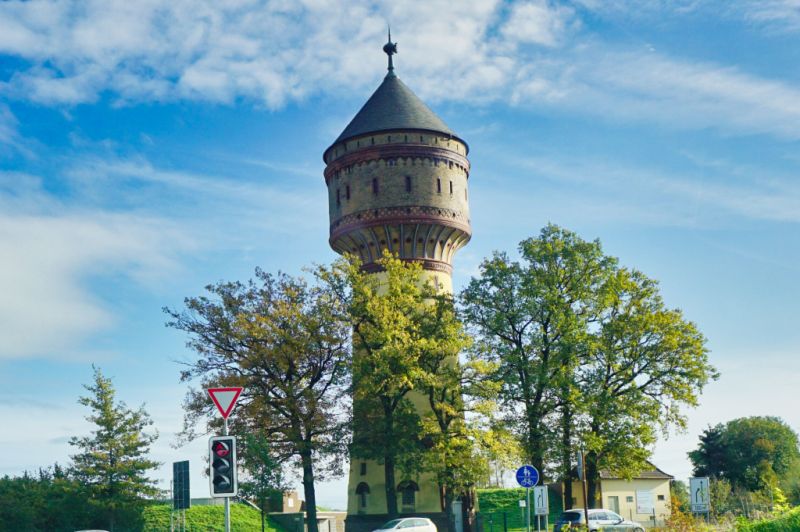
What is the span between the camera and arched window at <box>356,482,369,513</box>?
4753 cm

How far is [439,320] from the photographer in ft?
137

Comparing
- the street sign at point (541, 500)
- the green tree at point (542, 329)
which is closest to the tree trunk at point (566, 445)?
the green tree at point (542, 329)

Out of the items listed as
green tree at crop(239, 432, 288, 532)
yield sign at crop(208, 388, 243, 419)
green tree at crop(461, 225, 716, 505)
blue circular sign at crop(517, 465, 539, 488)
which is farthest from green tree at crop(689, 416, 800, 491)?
yield sign at crop(208, 388, 243, 419)

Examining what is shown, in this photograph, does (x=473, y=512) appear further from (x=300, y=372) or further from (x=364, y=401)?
(x=300, y=372)

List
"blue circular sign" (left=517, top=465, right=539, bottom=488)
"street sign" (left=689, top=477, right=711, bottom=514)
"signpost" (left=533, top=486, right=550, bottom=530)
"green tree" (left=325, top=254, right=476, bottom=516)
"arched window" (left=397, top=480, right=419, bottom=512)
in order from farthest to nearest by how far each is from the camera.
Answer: "arched window" (left=397, top=480, right=419, bottom=512) < "green tree" (left=325, top=254, right=476, bottom=516) < "signpost" (left=533, top=486, right=550, bottom=530) < "street sign" (left=689, top=477, right=711, bottom=514) < "blue circular sign" (left=517, top=465, right=539, bottom=488)

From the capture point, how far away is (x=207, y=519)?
50531 millimetres

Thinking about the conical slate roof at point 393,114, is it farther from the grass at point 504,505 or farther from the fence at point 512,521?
the grass at point 504,505

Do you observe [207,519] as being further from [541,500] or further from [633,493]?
[633,493]

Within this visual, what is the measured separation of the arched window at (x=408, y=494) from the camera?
46156 mm

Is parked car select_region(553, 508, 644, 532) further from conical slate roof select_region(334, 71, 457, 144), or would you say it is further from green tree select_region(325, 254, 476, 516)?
conical slate roof select_region(334, 71, 457, 144)

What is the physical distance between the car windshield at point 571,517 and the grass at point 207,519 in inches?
806

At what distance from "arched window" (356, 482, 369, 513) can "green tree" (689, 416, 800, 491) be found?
105 ft

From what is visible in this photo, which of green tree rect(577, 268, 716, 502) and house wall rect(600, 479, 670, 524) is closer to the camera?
green tree rect(577, 268, 716, 502)

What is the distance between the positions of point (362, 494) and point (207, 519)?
9662 millimetres
